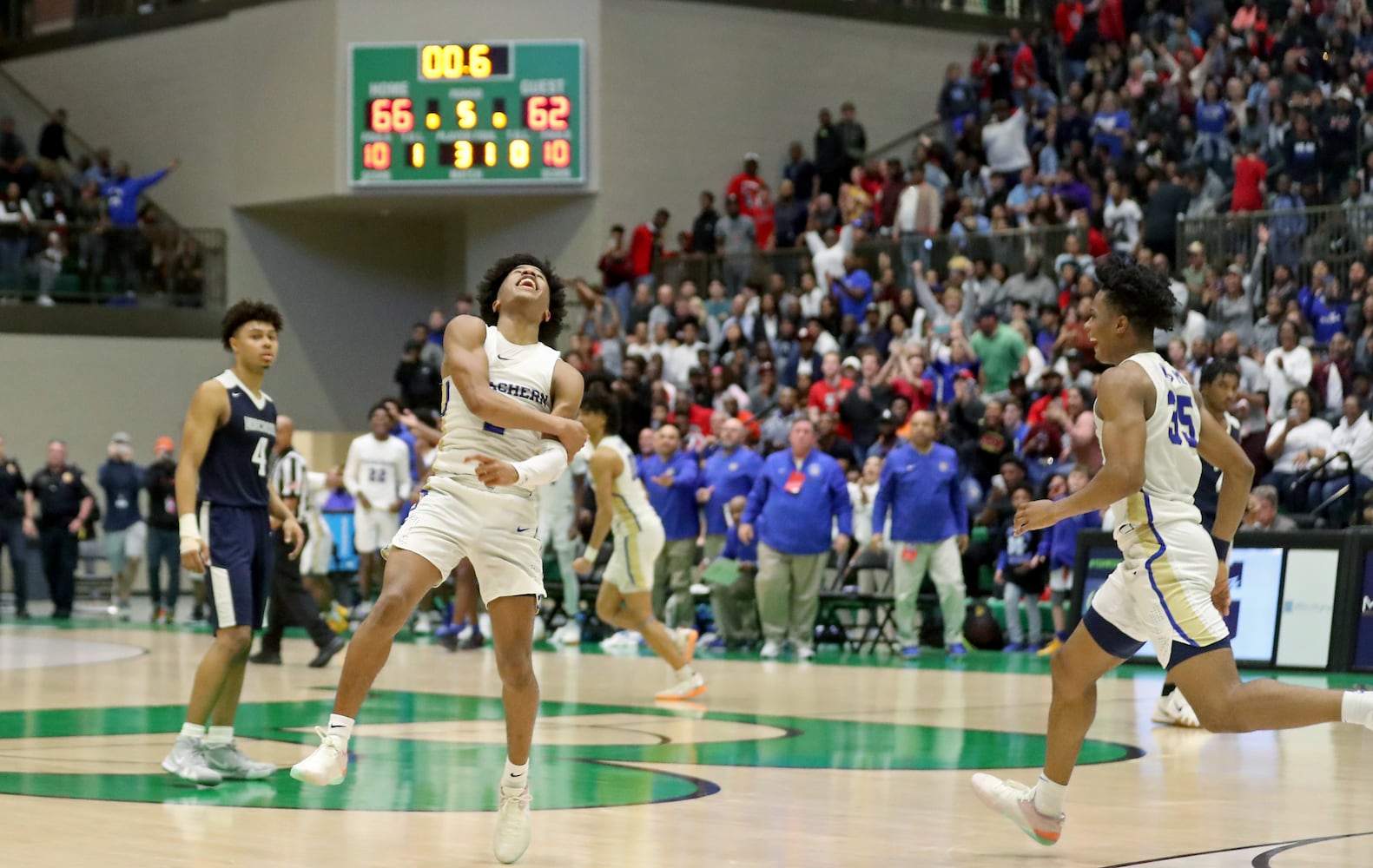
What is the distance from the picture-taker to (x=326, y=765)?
612cm

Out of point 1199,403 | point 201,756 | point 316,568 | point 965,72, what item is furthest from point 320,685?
point 965,72

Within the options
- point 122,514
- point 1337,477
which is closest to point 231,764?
point 1337,477

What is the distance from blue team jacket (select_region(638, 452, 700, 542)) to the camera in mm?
17656

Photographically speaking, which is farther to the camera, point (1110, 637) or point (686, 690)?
point (686, 690)

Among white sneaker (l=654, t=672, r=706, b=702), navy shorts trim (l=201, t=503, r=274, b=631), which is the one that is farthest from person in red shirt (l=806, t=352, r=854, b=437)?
navy shorts trim (l=201, t=503, r=274, b=631)

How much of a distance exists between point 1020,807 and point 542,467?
196 cm

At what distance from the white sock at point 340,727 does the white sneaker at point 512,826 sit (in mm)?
553

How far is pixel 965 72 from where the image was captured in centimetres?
2892

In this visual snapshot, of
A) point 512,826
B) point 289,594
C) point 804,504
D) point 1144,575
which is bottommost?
point 289,594

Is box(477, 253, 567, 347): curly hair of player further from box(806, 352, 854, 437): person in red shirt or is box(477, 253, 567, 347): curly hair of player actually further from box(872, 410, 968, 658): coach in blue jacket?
box(806, 352, 854, 437): person in red shirt

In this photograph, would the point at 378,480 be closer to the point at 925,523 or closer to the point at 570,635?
the point at 570,635

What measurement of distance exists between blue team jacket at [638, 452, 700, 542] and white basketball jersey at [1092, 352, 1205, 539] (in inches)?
447

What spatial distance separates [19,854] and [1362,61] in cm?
1943

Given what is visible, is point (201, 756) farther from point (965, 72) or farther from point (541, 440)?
point (965, 72)
